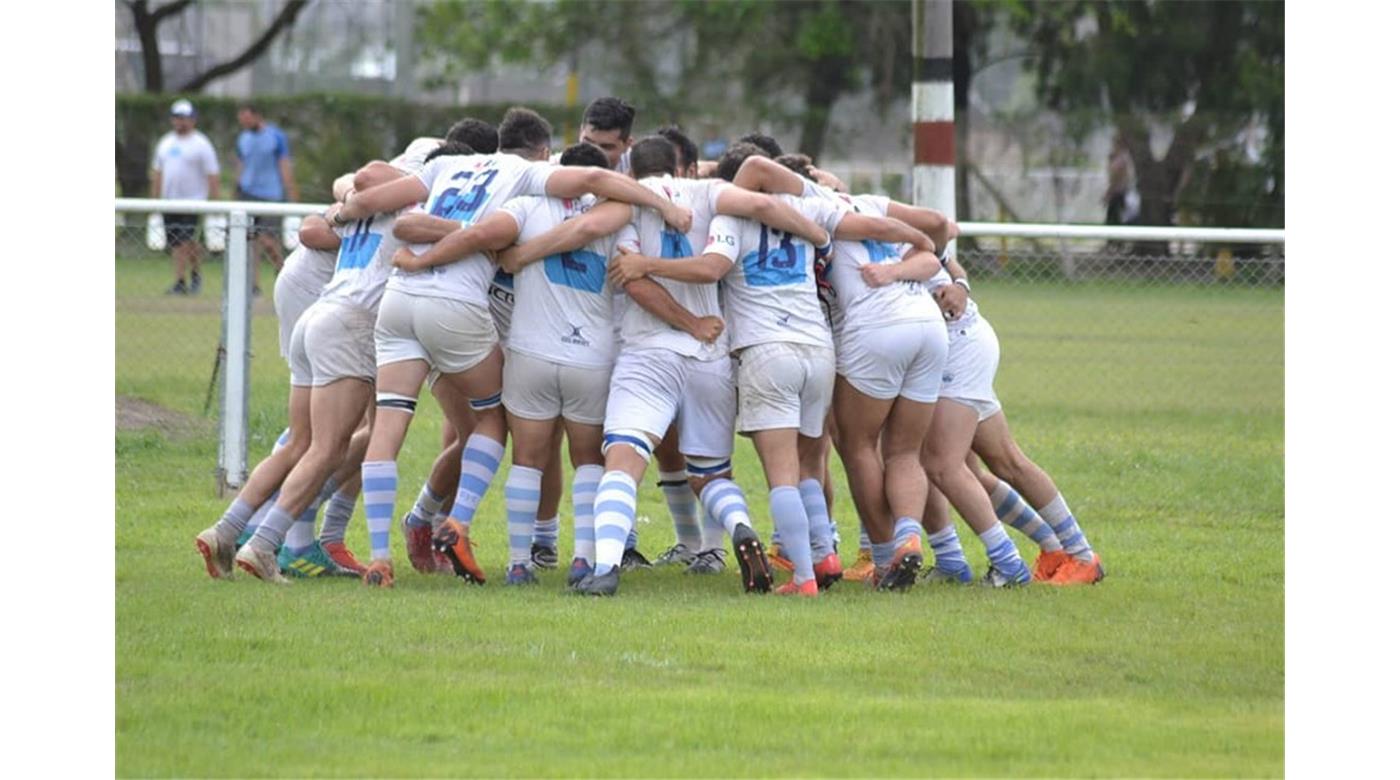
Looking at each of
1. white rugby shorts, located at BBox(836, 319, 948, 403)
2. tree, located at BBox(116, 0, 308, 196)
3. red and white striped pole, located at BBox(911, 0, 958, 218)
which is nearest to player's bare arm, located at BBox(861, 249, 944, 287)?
white rugby shorts, located at BBox(836, 319, 948, 403)

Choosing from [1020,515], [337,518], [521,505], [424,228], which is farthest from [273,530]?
[1020,515]

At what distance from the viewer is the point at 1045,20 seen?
3425 centimetres

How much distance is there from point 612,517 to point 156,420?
230 inches

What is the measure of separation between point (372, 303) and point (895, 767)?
151 inches

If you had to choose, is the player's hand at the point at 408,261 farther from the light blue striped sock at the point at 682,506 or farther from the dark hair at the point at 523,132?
the light blue striped sock at the point at 682,506

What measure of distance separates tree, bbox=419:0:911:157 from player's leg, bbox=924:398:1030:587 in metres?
25.2

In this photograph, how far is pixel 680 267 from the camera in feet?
28.6

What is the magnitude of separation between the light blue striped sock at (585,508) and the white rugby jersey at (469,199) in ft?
2.78

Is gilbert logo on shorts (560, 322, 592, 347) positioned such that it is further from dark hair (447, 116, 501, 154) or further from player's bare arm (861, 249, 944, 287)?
player's bare arm (861, 249, 944, 287)

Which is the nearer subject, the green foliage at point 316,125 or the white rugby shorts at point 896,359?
the white rugby shorts at point 896,359

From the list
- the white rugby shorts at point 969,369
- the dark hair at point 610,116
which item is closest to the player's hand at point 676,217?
the dark hair at point 610,116

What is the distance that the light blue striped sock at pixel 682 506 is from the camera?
975 centimetres
